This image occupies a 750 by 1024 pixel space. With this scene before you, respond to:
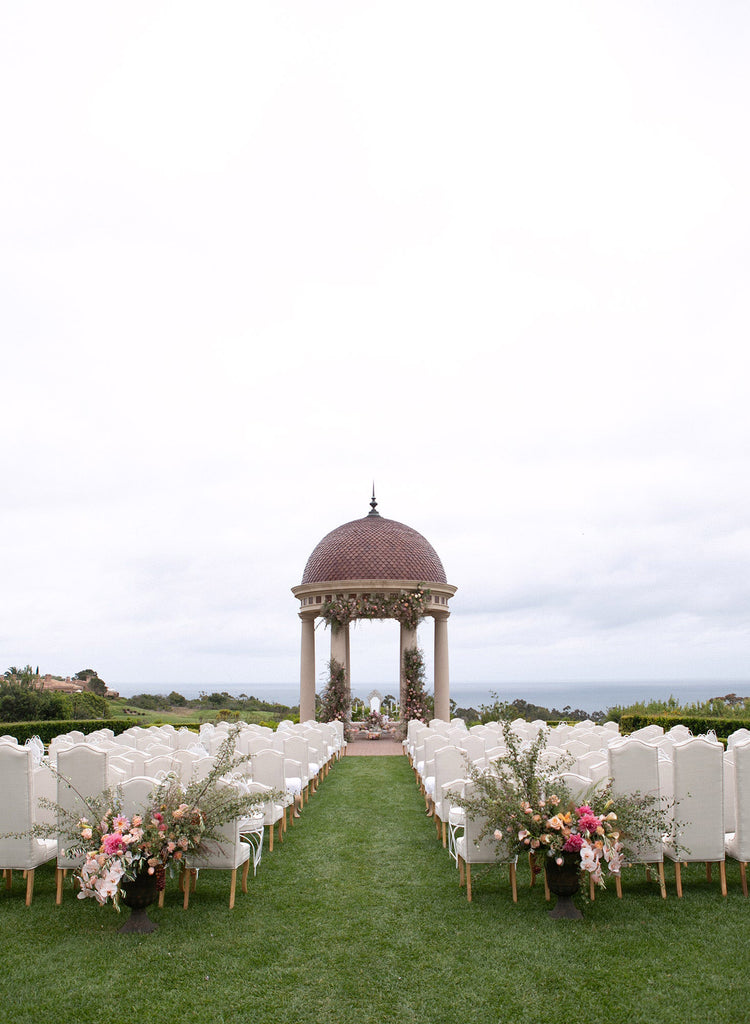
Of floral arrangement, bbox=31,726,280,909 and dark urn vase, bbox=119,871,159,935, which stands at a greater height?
floral arrangement, bbox=31,726,280,909

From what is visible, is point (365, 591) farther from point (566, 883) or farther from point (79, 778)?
point (566, 883)

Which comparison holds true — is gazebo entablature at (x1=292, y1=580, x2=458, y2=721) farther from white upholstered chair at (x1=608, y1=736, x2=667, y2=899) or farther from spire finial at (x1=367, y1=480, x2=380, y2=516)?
white upholstered chair at (x1=608, y1=736, x2=667, y2=899)

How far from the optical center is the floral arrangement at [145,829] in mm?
5145

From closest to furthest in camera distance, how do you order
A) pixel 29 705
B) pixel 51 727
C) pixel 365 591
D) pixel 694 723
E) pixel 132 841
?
pixel 132 841 < pixel 694 723 < pixel 51 727 < pixel 29 705 < pixel 365 591

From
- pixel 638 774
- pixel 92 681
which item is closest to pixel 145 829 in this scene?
pixel 638 774

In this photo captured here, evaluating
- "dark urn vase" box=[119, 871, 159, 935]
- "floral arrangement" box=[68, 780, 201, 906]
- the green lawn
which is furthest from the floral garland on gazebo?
"dark urn vase" box=[119, 871, 159, 935]

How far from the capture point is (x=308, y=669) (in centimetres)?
2072

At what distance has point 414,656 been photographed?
20156 millimetres

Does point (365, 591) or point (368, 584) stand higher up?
point (368, 584)

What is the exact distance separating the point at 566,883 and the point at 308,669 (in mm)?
15582

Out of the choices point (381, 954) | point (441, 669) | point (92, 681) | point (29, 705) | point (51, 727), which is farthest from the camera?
point (92, 681)

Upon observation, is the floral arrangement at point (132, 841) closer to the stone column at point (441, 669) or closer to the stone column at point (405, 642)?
the stone column at point (405, 642)

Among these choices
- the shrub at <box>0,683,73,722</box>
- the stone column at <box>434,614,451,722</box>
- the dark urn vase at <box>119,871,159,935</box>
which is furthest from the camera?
the stone column at <box>434,614,451,722</box>

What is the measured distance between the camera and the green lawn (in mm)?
4133
